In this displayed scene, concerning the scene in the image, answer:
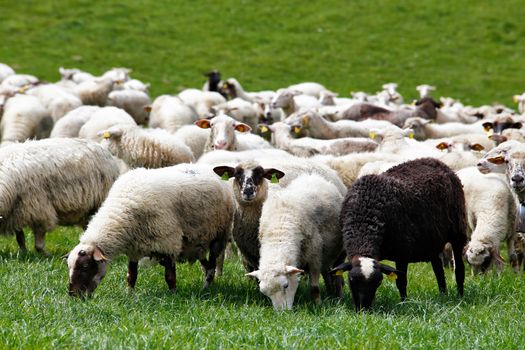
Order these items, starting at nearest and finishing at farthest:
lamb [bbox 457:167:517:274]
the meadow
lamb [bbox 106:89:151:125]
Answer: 1. lamb [bbox 457:167:517:274]
2. lamb [bbox 106:89:151:125]
3. the meadow

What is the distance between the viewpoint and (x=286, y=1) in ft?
121

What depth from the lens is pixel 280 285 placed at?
25.1ft

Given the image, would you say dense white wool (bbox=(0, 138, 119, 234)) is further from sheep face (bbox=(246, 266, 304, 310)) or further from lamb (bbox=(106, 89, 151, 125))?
lamb (bbox=(106, 89, 151, 125))

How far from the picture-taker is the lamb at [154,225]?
8.07 meters

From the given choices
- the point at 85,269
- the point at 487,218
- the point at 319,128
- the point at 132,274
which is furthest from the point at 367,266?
the point at 319,128

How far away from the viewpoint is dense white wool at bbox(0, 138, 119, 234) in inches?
385

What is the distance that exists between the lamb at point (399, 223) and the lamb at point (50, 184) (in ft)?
11.3

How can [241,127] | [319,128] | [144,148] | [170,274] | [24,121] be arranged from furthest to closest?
1. [24,121]
2. [319,128]
3. [241,127]
4. [144,148]
5. [170,274]

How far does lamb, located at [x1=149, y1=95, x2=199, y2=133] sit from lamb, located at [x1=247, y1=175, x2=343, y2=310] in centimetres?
812

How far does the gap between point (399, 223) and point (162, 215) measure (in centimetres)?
218

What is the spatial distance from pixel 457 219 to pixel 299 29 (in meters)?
26.7

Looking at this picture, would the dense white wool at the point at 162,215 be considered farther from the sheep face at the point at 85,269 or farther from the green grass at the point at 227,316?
the green grass at the point at 227,316

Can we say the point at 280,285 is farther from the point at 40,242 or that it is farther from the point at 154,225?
the point at 40,242

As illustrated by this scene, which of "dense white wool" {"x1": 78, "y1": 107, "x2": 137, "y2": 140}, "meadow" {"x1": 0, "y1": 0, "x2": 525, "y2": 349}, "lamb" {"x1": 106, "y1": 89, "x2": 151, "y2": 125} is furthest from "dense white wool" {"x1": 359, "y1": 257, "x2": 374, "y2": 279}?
"lamb" {"x1": 106, "y1": 89, "x2": 151, "y2": 125}
